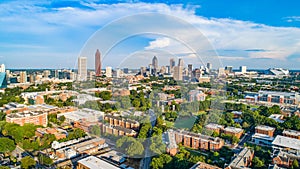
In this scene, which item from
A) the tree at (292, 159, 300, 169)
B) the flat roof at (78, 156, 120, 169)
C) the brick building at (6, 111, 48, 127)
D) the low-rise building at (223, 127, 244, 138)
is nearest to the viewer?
the flat roof at (78, 156, 120, 169)

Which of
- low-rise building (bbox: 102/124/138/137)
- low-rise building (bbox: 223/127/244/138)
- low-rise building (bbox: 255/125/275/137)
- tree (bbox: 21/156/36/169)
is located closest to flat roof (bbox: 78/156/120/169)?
tree (bbox: 21/156/36/169)

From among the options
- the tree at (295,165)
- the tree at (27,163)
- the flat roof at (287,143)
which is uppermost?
the flat roof at (287,143)

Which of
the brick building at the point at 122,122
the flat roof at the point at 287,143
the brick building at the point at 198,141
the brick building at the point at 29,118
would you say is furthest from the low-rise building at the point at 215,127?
the brick building at the point at 29,118

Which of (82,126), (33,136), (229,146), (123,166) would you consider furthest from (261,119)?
(33,136)

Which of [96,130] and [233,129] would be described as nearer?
[96,130]

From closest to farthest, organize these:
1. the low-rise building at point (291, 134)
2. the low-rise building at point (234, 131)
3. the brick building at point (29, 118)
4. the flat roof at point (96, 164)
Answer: the flat roof at point (96, 164)
the low-rise building at point (291, 134)
the low-rise building at point (234, 131)
the brick building at point (29, 118)

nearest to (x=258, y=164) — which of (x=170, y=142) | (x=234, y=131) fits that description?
(x=170, y=142)

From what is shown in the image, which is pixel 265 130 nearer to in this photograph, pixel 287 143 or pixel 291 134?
pixel 291 134

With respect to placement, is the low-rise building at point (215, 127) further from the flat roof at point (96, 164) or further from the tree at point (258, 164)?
the flat roof at point (96, 164)

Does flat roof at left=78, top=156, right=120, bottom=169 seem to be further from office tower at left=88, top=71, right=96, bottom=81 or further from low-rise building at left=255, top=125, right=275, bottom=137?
low-rise building at left=255, top=125, right=275, bottom=137
